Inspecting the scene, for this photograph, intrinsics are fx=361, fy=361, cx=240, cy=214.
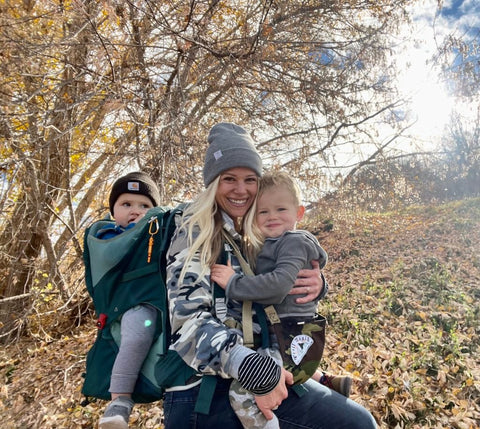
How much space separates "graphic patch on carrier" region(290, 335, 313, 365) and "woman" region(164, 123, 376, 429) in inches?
4.9

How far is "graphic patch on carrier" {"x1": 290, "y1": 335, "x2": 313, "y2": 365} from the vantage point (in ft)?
5.48

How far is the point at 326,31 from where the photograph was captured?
603cm

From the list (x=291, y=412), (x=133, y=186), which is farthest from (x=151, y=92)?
(x=291, y=412)

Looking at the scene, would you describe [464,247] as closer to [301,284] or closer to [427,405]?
[427,405]

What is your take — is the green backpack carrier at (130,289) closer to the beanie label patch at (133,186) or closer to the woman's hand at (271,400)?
the woman's hand at (271,400)

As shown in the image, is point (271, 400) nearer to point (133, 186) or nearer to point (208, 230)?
point (208, 230)

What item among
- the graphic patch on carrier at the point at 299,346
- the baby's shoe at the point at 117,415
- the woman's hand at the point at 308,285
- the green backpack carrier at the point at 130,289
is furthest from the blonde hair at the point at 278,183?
the baby's shoe at the point at 117,415

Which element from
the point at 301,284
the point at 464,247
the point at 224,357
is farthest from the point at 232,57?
the point at 464,247

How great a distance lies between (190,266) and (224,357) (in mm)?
414

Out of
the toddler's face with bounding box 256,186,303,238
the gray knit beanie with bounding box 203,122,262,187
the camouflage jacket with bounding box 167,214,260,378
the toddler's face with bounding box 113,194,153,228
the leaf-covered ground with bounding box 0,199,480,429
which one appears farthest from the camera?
the leaf-covered ground with bounding box 0,199,480,429

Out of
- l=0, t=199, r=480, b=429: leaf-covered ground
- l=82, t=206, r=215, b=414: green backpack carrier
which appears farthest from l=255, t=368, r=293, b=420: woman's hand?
l=0, t=199, r=480, b=429: leaf-covered ground

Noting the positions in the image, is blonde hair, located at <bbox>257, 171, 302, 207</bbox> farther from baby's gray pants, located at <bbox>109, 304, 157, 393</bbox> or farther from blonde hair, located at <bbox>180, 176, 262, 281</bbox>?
baby's gray pants, located at <bbox>109, 304, 157, 393</bbox>

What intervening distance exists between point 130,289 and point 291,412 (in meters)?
0.95

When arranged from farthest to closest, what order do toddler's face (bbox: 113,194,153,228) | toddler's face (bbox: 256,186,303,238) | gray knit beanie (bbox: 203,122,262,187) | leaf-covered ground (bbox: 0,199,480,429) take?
leaf-covered ground (bbox: 0,199,480,429) → toddler's face (bbox: 113,194,153,228) → toddler's face (bbox: 256,186,303,238) → gray knit beanie (bbox: 203,122,262,187)
